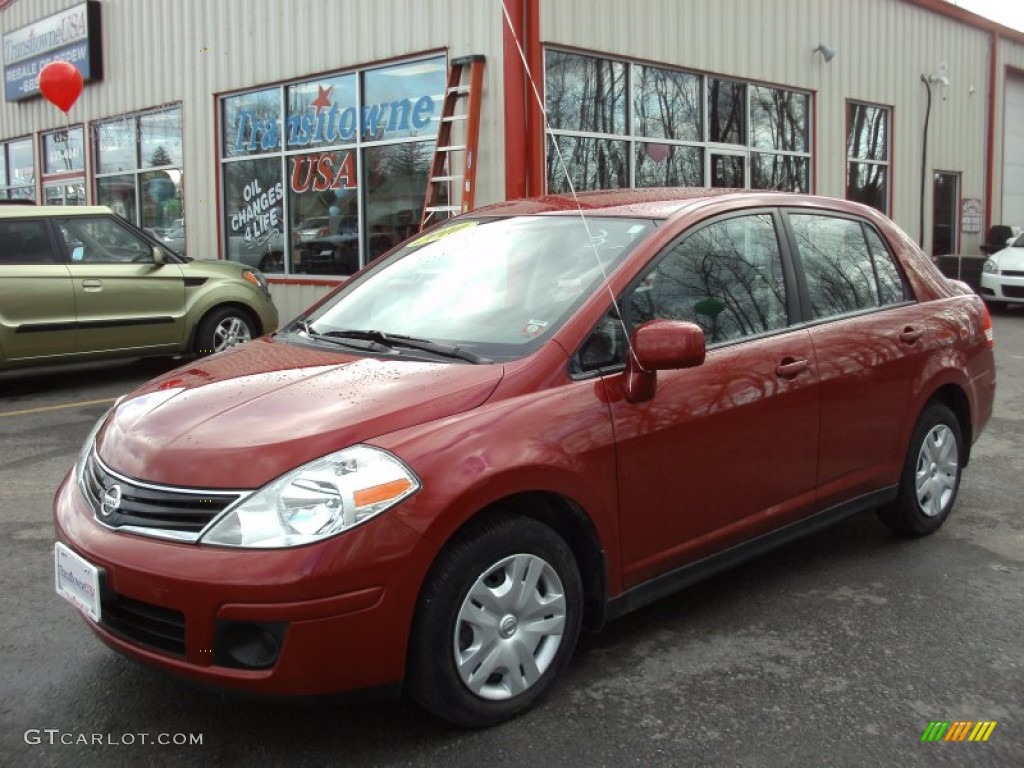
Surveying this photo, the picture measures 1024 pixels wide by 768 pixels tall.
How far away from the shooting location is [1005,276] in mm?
15188

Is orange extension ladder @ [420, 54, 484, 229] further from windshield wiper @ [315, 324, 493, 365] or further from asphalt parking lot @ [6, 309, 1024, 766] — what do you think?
windshield wiper @ [315, 324, 493, 365]

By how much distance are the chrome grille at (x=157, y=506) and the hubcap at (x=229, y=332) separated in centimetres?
706

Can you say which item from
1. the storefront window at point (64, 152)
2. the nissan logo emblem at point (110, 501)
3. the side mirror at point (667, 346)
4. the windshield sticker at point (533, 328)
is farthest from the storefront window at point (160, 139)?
the side mirror at point (667, 346)

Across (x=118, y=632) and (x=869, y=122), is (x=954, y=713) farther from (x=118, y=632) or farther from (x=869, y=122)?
(x=869, y=122)

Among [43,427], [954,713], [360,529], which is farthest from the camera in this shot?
[43,427]

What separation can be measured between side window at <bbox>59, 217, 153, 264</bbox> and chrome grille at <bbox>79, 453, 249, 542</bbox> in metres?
6.81

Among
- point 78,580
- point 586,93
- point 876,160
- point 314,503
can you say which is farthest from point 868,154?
point 78,580

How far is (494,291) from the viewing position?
11.7ft

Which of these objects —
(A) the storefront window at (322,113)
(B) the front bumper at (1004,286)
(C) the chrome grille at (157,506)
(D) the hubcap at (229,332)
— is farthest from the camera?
(B) the front bumper at (1004,286)

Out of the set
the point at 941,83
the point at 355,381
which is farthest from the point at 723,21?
the point at 355,381

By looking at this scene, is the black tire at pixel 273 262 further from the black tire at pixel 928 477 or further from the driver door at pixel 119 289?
the black tire at pixel 928 477

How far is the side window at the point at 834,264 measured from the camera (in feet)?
13.4

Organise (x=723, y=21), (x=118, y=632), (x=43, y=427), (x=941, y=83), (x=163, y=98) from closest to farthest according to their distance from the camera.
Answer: (x=118, y=632)
(x=43, y=427)
(x=723, y=21)
(x=163, y=98)
(x=941, y=83)

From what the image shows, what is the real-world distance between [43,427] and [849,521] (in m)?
5.60
